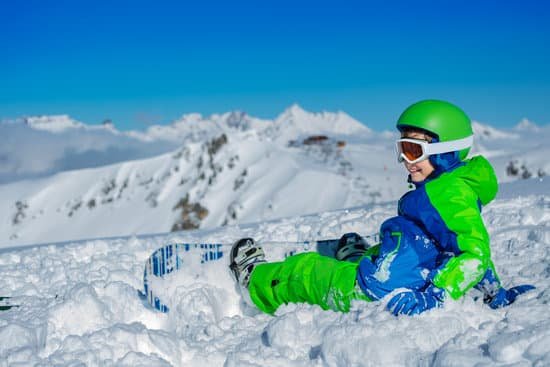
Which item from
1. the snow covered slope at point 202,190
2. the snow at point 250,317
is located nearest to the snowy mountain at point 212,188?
the snow covered slope at point 202,190

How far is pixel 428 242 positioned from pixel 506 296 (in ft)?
1.83

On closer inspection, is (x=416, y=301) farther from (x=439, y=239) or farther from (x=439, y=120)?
(x=439, y=120)

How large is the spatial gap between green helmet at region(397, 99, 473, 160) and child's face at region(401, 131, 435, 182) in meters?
0.05

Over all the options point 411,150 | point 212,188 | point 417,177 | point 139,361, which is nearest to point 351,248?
point 417,177

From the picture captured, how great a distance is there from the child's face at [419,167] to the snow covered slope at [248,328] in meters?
0.75

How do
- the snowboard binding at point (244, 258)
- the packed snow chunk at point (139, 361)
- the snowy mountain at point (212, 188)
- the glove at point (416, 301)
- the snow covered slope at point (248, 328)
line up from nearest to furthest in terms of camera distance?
1. the snow covered slope at point (248, 328)
2. the packed snow chunk at point (139, 361)
3. the glove at point (416, 301)
4. the snowboard binding at point (244, 258)
5. the snowy mountain at point (212, 188)

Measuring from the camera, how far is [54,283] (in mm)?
4707

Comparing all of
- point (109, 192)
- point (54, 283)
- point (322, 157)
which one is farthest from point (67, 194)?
point (54, 283)

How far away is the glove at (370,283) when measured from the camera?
309 centimetres

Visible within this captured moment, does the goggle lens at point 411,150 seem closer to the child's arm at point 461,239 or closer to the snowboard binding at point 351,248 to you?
the child's arm at point 461,239

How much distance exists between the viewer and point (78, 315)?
339 centimetres

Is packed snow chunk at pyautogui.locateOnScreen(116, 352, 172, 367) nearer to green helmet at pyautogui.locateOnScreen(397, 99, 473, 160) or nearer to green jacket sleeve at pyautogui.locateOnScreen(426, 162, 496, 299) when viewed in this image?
green jacket sleeve at pyautogui.locateOnScreen(426, 162, 496, 299)

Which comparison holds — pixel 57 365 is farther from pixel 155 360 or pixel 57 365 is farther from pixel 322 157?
pixel 322 157

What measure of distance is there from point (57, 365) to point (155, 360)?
1.56ft
